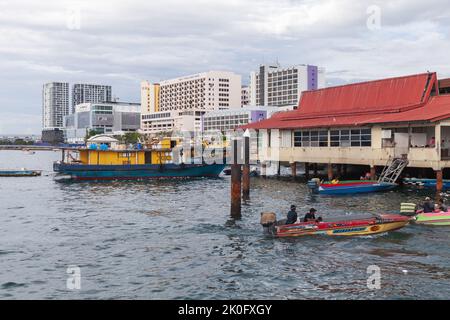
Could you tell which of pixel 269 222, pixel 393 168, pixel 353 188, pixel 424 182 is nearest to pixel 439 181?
pixel 424 182

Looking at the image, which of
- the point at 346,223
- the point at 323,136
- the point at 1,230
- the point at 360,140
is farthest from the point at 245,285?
the point at 323,136

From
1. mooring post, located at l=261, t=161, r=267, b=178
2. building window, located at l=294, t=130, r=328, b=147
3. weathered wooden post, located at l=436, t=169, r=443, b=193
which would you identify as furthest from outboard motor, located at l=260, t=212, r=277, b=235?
mooring post, located at l=261, t=161, r=267, b=178

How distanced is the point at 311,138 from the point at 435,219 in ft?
94.2

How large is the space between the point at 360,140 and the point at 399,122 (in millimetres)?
5832

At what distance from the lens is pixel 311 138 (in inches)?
2233

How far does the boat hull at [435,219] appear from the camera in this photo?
28625mm

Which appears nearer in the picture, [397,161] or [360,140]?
[397,161]

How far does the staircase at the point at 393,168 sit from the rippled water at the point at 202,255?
16.4 feet

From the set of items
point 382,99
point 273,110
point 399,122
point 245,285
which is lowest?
point 245,285

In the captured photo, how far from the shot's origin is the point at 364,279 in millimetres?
19047

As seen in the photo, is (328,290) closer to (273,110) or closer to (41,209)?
(41,209)

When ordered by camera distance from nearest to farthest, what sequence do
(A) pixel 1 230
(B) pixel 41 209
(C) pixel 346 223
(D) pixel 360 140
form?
(C) pixel 346 223 → (A) pixel 1 230 → (B) pixel 41 209 → (D) pixel 360 140
